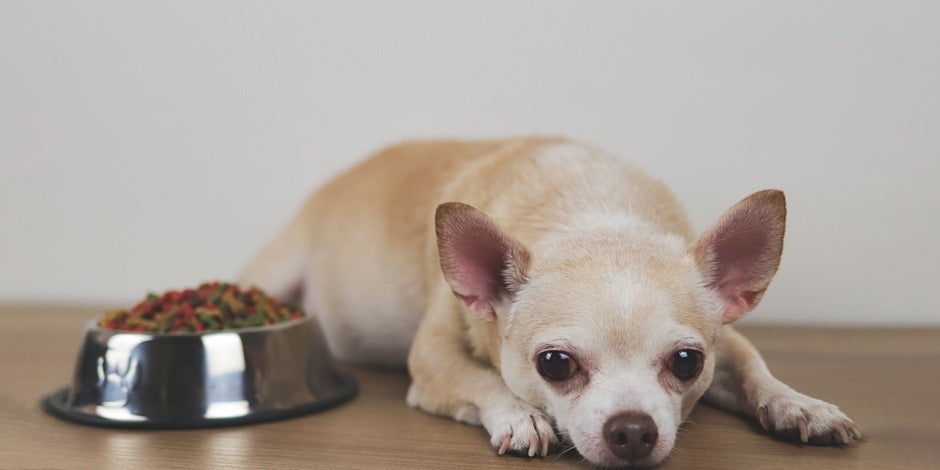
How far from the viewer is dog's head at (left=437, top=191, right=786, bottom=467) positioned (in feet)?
5.40

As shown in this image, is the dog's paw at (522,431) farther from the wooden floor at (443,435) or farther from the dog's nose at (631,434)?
the dog's nose at (631,434)

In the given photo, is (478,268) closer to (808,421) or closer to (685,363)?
(685,363)

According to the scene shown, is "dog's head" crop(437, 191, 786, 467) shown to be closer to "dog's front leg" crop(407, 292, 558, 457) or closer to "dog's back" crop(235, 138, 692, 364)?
"dog's front leg" crop(407, 292, 558, 457)

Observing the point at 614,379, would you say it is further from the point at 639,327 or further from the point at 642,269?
the point at 642,269

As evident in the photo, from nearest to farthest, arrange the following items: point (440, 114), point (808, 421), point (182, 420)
Result: point (808, 421) < point (182, 420) < point (440, 114)

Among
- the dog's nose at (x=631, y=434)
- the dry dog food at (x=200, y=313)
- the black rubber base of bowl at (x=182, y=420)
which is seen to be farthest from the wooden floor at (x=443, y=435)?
the dry dog food at (x=200, y=313)

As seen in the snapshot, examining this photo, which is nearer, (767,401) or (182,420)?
(767,401)

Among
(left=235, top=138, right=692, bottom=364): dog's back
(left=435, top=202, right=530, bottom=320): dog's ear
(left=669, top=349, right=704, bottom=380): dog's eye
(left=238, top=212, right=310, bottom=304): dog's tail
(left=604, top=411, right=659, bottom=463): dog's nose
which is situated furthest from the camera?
(left=238, top=212, right=310, bottom=304): dog's tail

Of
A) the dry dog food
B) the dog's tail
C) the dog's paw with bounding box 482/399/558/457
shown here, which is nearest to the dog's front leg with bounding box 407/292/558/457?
the dog's paw with bounding box 482/399/558/457

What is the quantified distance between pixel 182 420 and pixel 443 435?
621 mm

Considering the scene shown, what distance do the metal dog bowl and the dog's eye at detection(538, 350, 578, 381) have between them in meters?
0.75

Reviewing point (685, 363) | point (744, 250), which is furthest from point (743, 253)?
point (685, 363)

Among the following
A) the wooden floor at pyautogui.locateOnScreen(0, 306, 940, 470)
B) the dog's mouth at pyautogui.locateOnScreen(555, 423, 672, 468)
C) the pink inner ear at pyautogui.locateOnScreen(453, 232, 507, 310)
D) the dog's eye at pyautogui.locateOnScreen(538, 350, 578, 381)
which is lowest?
the wooden floor at pyautogui.locateOnScreen(0, 306, 940, 470)

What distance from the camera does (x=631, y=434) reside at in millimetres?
1590
